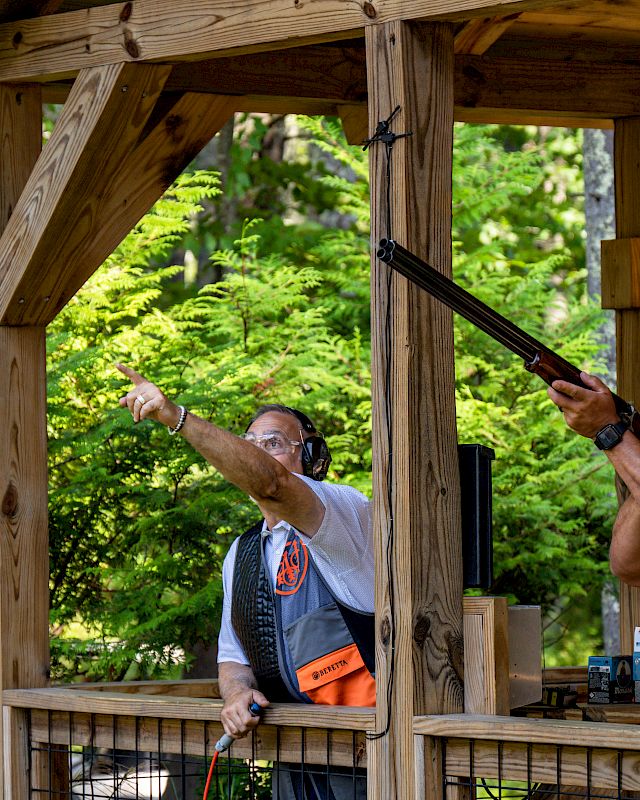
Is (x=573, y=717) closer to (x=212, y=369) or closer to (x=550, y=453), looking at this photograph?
(x=212, y=369)

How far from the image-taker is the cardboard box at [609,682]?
381 cm

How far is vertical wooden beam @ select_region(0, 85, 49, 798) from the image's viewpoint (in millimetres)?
4203

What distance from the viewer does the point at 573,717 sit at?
11.9 ft

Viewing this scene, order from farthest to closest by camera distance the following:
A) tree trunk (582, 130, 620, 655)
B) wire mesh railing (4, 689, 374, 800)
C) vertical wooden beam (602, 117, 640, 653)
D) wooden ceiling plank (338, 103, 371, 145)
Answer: tree trunk (582, 130, 620, 655)
vertical wooden beam (602, 117, 640, 653)
wooden ceiling plank (338, 103, 371, 145)
wire mesh railing (4, 689, 374, 800)

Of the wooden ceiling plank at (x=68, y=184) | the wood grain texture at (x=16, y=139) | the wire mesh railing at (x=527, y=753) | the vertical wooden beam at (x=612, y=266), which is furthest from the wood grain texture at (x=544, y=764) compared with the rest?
the wood grain texture at (x=16, y=139)

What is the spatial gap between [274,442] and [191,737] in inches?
35.0

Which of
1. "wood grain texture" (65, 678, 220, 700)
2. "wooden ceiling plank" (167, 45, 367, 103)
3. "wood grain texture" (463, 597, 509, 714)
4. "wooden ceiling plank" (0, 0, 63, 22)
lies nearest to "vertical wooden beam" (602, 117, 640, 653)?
"wooden ceiling plank" (167, 45, 367, 103)

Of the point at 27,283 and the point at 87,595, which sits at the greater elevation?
the point at 27,283

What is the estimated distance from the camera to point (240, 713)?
→ 11.3ft

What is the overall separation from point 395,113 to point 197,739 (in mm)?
1799

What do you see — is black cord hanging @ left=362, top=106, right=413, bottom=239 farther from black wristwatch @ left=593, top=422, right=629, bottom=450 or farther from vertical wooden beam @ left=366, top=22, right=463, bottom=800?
black wristwatch @ left=593, top=422, right=629, bottom=450

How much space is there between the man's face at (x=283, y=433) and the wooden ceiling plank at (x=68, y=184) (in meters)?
0.82

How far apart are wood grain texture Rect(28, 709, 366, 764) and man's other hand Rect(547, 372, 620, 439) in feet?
3.15

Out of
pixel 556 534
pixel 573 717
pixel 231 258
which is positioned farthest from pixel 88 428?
pixel 573 717
